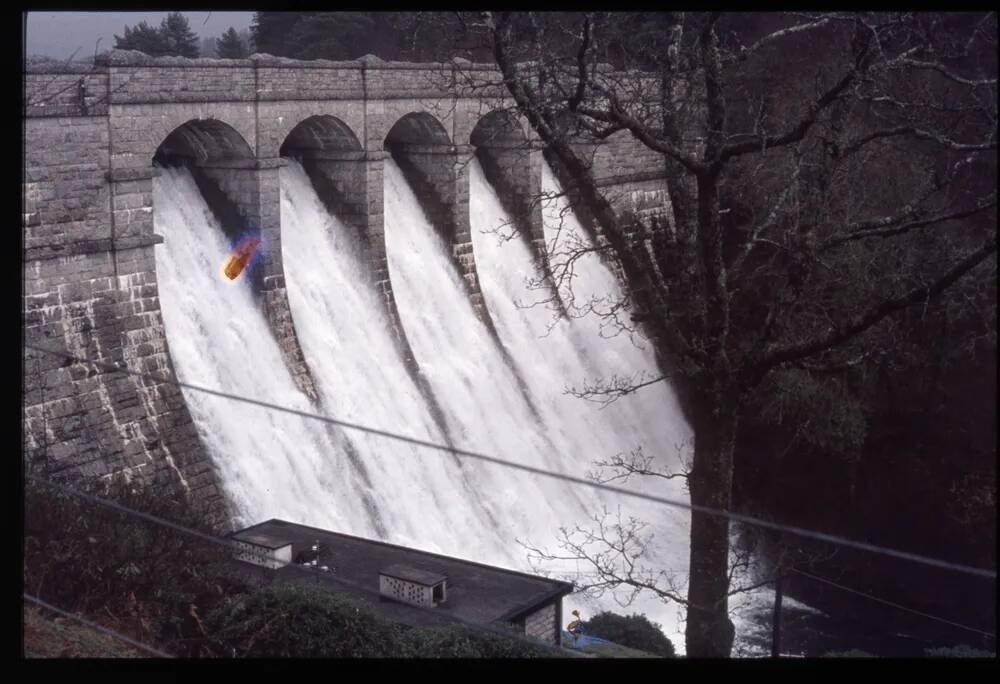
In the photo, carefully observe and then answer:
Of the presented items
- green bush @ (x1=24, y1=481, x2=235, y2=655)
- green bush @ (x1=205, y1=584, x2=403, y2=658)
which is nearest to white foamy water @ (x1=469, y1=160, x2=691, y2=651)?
green bush @ (x1=24, y1=481, x2=235, y2=655)

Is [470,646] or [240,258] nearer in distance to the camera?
[470,646]

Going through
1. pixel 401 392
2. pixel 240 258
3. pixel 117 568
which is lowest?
pixel 117 568

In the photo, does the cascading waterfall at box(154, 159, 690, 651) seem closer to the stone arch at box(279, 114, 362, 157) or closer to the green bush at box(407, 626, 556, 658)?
the stone arch at box(279, 114, 362, 157)

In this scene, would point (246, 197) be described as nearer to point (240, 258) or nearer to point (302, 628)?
point (240, 258)

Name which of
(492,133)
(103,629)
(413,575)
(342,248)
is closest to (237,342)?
(342,248)

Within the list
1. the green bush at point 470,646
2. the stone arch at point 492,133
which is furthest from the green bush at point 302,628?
the stone arch at point 492,133

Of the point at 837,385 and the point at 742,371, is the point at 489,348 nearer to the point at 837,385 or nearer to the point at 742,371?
the point at 837,385
